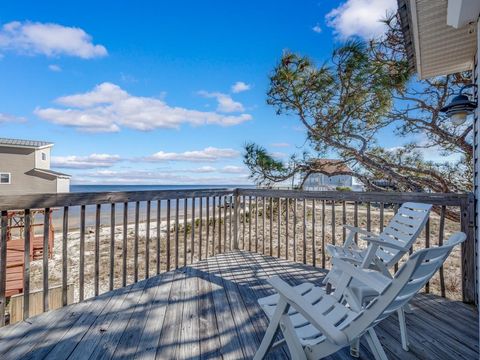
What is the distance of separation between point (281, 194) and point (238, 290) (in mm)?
1598

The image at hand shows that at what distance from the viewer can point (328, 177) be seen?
18.1 ft

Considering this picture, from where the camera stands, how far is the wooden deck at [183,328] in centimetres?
177

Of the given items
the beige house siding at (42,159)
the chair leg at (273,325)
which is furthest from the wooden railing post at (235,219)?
the beige house siding at (42,159)

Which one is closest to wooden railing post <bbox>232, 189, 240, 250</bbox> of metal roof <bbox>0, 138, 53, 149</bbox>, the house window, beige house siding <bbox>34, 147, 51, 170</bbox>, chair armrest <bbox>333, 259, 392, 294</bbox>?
chair armrest <bbox>333, 259, 392, 294</bbox>

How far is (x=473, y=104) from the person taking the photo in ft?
7.18

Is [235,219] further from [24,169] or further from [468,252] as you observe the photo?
[24,169]

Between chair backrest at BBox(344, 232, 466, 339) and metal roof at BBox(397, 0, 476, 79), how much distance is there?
217 cm

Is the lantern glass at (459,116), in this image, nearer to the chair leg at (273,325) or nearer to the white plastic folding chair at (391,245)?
the white plastic folding chair at (391,245)

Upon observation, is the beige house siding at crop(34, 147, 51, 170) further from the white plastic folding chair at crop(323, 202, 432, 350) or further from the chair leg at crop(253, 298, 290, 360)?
the chair leg at crop(253, 298, 290, 360)

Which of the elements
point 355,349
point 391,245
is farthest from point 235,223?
point 355,349

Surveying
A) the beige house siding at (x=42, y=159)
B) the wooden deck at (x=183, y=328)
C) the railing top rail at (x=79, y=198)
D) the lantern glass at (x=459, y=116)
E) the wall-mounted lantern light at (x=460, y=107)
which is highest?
the beige house siding at (x=42, y=159)

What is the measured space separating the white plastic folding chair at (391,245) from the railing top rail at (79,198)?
1.91 m

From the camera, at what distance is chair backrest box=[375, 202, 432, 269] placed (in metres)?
→ 2.30

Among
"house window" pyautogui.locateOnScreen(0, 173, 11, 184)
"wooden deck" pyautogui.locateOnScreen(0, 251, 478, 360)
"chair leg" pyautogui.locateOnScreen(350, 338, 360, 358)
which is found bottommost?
"wooden deck" pyautogui.locateOnScreen(0, 251, 478, 360)
